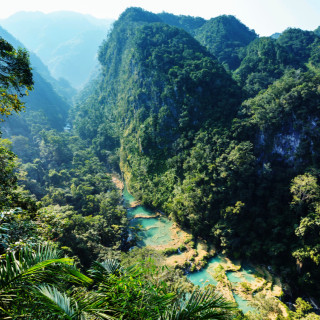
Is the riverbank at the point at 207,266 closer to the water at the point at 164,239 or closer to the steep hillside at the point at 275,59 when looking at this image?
the water at the point at 164,239

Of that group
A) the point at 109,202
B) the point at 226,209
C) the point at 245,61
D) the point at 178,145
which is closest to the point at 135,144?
the point at 178,145

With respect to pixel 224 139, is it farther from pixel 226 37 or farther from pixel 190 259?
pixel 226 37

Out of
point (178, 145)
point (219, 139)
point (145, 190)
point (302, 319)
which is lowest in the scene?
point (145, 190)

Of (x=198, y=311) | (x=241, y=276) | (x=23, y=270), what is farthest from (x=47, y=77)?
(x=198, y=311)

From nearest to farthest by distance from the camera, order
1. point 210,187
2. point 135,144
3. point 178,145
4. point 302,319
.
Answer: point 302,319
point 210,187
point 178,145
point 135,144

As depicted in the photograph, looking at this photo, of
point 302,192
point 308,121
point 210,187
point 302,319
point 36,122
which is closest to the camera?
point 302,319

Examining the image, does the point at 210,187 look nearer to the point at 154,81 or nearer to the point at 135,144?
the point at 135,144
